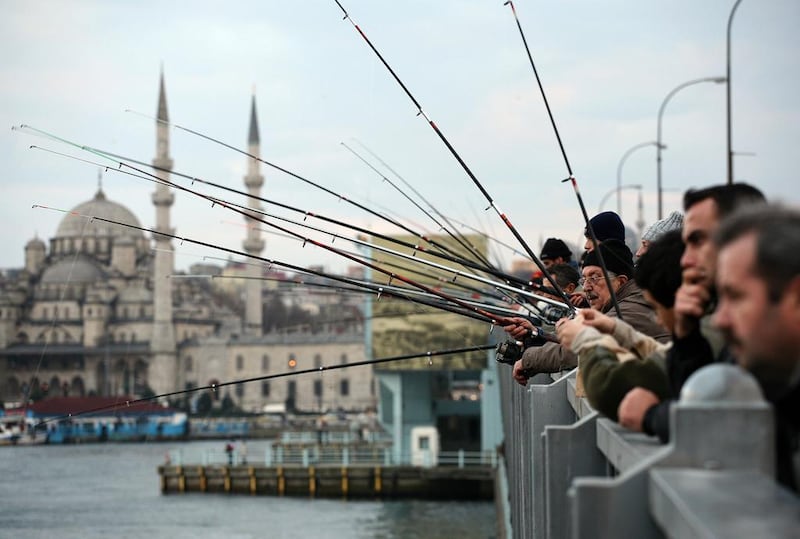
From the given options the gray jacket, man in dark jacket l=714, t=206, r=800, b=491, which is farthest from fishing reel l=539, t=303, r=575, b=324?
man in dark jacket l=714, t=206, r=800, b=491

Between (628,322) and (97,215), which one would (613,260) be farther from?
(97,215)

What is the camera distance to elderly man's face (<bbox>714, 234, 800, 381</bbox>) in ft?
5.53

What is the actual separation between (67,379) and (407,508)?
7236 cm

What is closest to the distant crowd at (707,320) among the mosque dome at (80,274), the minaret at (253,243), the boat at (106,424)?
the boat at (106,424)

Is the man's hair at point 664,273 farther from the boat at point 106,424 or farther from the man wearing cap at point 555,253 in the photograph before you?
the boat at point 106,424

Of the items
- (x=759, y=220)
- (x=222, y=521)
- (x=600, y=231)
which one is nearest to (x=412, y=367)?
(x=222, y=521)

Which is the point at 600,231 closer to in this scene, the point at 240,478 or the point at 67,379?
the point at 240,478

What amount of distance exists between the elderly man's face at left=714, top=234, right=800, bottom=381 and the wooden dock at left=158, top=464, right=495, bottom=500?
38.7 m

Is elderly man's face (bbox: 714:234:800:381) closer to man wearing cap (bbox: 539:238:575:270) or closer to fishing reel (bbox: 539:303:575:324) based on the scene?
fishing reel (bbox: 539:303:575:324)

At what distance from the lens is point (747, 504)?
5.40ft

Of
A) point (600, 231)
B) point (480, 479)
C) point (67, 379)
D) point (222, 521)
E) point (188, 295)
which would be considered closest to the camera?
point (600, 231)

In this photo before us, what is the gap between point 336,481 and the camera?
45.0 m

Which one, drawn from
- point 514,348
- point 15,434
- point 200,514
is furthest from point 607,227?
point 15,434

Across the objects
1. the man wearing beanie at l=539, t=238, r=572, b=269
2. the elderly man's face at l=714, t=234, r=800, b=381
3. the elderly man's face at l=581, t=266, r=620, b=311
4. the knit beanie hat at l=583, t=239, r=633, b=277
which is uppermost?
the man wearing beanie at l=539, t=238, r=572, b=269
